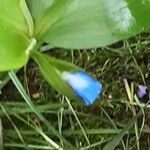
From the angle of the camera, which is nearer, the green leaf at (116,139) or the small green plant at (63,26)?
the small green plant at (63,26)

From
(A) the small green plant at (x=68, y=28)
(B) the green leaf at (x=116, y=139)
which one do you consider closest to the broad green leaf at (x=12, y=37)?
(A) the small green plant at (x=68, y=28)

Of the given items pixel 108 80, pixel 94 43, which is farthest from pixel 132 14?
pixel 108 80

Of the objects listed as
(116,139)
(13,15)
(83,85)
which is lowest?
(116,139)

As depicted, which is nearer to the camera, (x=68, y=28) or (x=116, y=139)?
(x=68, y=28)

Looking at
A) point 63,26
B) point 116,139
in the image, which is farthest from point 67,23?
point 116,139

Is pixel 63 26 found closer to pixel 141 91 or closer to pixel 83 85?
pixel 83 85

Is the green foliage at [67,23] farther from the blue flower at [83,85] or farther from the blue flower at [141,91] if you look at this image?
the blue flower at [141,91]
